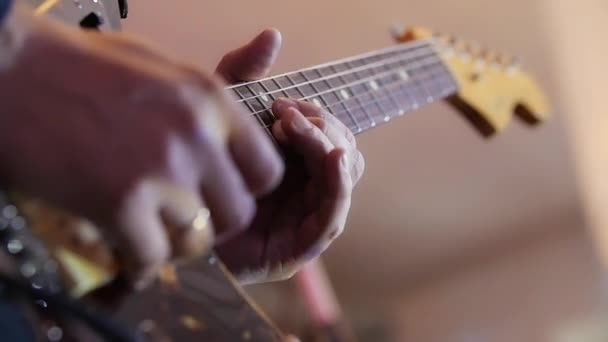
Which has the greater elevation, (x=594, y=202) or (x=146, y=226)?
(x=146, y=226)

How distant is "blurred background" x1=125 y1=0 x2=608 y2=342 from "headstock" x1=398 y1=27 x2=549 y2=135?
27 cm

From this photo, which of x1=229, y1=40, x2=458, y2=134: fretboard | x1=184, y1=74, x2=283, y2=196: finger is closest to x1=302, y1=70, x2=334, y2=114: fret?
x1=229, y1=40, x2=458, y2=134: fretboard

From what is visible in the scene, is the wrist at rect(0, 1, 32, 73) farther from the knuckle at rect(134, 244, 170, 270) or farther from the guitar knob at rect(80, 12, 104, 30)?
the guitar knob at rect(80, 12, 104, 30)

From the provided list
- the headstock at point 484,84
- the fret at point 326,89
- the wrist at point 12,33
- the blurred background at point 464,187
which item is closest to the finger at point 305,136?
the fret at point 326,89

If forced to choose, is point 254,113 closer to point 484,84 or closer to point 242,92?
point 242,92

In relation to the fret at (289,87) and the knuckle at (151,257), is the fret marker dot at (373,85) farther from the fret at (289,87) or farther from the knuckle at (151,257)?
the knuckle at (151,257)

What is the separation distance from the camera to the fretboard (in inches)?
22.6

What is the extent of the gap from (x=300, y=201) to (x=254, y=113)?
8 cm

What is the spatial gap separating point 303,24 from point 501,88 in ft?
1.10

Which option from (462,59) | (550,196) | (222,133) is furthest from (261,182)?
(550,196)

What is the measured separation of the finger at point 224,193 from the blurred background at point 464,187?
2.54ft

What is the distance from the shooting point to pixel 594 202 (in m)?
2.07

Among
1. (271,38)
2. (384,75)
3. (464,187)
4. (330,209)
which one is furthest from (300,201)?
(464,187)

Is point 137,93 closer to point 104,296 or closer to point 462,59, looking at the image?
point 104,296
